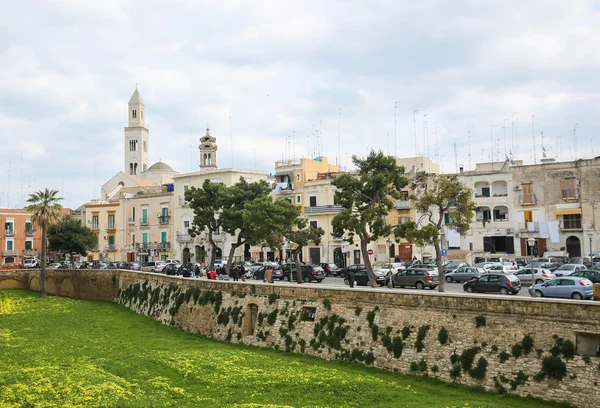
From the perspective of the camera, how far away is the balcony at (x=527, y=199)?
58.6 m

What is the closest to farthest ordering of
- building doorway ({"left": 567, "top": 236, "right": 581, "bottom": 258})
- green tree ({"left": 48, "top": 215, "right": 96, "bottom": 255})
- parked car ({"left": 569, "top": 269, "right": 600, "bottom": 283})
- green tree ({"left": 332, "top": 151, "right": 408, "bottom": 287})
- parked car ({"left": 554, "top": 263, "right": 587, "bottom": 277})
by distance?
parked car ({"left": 569, "top": 269, "right": 600, "bottom": 283}), parked car ({"left": 554, "top": 263, "right": 587, "bottom": 277}), green tree ({"left": 332, "top": 151, "right": 408, "bottom": 287}), building doorway ({"left": 567, "top": 236, "right": 581, "bottom": 258}), green tree ({"left": 48, "top": 215, "right": 96, "bottom": 255})

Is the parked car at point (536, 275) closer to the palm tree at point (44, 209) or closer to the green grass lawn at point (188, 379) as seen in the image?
the green grass lawn at point (188, 379)

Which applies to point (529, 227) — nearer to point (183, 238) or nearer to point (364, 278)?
point (364, 278)

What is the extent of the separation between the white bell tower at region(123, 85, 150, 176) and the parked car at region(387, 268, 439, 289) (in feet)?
280

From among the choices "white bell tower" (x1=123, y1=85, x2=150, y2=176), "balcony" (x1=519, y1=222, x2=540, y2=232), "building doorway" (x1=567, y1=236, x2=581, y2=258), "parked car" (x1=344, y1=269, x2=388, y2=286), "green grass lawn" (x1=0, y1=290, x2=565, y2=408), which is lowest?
"green grass lawn" (x1=0, y1=290, x2=565, y2=408)

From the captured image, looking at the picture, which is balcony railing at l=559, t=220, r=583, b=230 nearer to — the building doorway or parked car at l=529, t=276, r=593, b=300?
the building doorway

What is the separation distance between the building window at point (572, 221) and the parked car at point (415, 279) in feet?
86.1

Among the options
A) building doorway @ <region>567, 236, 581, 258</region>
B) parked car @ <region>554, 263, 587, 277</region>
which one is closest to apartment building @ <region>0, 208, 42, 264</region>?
building doorway @ <region>567, 236, 581, 258</region>

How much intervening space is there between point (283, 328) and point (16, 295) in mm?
38338

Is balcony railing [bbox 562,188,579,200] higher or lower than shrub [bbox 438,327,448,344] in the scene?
higher

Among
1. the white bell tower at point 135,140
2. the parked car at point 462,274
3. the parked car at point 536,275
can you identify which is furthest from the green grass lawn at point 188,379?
the white bell tower at point 135,140

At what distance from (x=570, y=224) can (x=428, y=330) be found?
40737 mm

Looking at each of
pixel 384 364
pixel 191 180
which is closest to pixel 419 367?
pixel 384 364

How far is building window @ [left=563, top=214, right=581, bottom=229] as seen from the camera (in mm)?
56594
